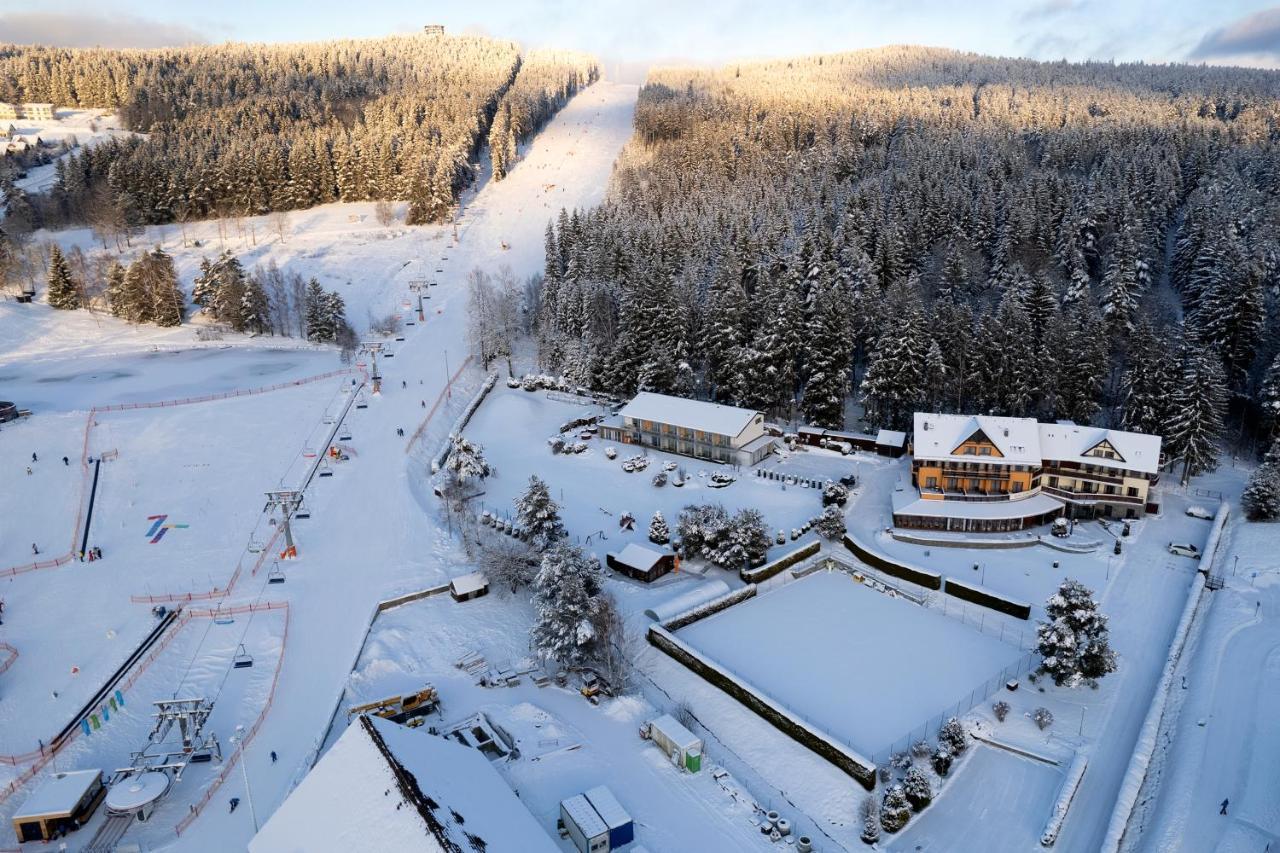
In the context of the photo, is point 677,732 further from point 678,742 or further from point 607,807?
point 607,807

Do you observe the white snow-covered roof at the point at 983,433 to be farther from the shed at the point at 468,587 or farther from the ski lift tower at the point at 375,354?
the ski lift tower at the point at 375,354

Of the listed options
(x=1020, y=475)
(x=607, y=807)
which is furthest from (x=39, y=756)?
(x=1020, y=475)

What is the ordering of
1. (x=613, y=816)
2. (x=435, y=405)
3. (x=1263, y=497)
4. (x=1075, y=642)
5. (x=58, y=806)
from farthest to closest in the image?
(x=435, y=405) → (x=1263, y=497) → (x=1075, y=642) → (x=58, y=806) → (x=613, y=816)

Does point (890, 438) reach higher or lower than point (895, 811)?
higher

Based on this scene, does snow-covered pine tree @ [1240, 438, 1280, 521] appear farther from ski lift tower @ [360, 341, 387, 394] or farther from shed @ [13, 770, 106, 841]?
ski lift tower @ [360, 341, 387, 394]

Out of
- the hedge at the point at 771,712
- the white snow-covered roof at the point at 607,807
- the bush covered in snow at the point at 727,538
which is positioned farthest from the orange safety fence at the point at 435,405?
the white snow-covered roof at the point at 607,807

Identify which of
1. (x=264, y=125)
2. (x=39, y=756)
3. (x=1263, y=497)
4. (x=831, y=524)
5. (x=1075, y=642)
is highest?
(x=264, y=125)

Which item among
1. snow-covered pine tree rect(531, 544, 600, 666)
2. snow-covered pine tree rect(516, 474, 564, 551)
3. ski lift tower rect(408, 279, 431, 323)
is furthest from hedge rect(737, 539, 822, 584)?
ski lift tower rect(408, 279, 431, 323)
